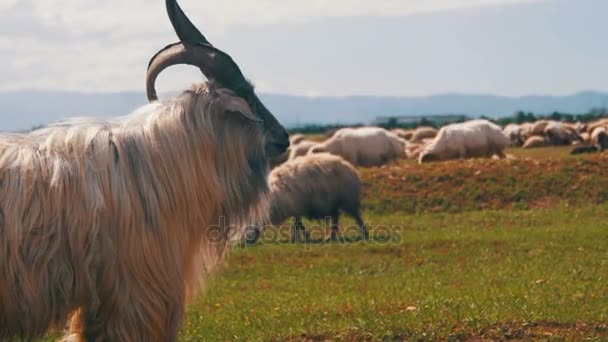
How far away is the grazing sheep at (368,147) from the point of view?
165 ft

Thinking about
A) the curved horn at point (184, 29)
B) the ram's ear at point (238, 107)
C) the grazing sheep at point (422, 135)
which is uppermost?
the curved horn at point (184, 29)

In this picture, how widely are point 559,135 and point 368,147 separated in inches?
520

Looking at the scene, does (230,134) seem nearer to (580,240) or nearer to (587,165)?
(580,240)

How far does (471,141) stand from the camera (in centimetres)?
4947

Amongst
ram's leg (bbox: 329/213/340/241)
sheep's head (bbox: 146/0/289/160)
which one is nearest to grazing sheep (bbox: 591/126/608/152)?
ram's leg (bbox: 329/213/340/241)

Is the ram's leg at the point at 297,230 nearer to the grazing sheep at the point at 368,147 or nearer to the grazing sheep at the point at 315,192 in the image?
the grazing sheep at the point at 315,192

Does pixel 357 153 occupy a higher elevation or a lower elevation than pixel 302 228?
lower

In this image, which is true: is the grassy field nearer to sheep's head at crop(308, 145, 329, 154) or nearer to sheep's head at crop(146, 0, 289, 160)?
sheep's head at crop(146, 0, 289, 160)

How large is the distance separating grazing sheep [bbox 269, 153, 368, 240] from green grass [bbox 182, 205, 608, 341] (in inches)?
57.0

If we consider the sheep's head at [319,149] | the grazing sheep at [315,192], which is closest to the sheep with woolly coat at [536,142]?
the sheep's head at [319,149]

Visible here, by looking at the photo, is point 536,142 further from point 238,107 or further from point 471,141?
point 238,107

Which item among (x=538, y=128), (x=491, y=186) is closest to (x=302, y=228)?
(x=491, y=186)

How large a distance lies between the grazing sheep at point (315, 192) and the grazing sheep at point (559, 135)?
109 feet

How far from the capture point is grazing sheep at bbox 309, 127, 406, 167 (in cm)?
5028
